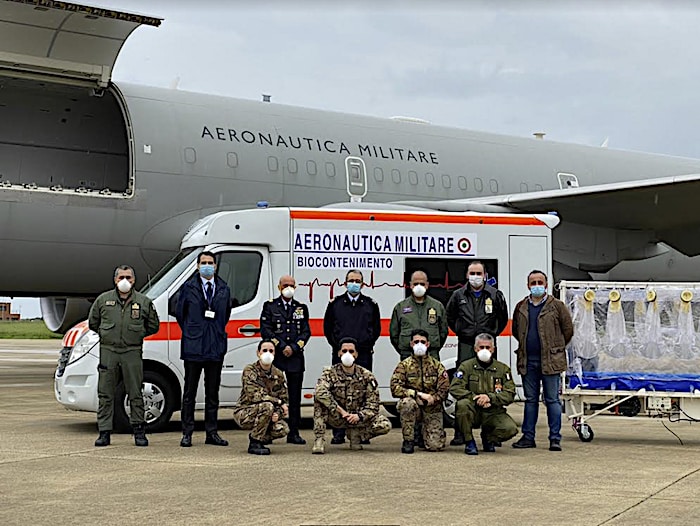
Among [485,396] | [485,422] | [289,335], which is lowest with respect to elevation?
[485,422]

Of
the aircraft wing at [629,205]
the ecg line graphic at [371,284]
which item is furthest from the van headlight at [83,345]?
the aircraft wing at [629,205]

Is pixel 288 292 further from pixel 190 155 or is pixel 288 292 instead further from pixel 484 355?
pixel 190 155

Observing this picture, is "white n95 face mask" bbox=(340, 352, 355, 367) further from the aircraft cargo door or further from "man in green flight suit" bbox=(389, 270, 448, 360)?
the aircraft cargo door

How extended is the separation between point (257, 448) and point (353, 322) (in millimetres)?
1715

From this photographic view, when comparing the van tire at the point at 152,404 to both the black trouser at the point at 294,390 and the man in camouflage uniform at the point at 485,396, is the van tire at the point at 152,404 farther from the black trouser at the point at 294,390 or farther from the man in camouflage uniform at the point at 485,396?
the man in camouflage uniform at the point at 485,396

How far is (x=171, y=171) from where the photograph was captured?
50.1ft

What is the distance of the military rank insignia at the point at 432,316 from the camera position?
399 inches

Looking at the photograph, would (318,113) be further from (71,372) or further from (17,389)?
(71,372)

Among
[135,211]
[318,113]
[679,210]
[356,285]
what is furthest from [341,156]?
[356,285]

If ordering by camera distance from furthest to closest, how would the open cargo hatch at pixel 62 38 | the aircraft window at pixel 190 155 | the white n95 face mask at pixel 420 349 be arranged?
the aircraft window at pixel 190 155
the open cargo hatch at pixel 62 38
the white n95 face mask at pixel 420 349

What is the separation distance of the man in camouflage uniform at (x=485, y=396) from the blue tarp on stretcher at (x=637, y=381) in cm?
111

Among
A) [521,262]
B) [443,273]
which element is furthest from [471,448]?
[521,262]

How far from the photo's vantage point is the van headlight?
420 inches

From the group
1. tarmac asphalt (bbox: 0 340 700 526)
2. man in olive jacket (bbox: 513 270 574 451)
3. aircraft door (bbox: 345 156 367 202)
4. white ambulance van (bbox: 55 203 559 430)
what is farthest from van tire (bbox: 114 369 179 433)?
→ aircraft door (bbox: 345 156 367 202)
